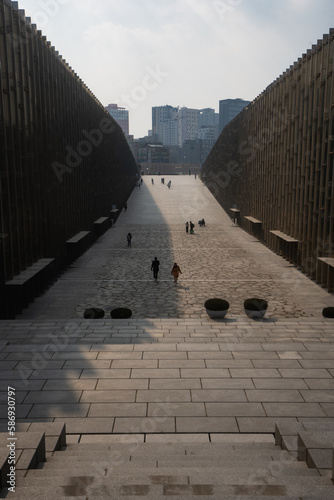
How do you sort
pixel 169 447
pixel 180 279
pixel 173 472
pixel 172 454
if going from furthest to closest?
pixel 180 279, pixel 169 447, pixel 172 454, pixel 173 472

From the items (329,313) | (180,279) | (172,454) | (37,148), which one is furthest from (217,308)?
(37,148)

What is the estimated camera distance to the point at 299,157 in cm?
2544

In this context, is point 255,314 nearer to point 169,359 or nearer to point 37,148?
point 169,359

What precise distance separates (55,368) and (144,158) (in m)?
176

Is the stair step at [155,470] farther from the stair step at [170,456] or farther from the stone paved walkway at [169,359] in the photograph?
the stone paved walkway at [169,359]

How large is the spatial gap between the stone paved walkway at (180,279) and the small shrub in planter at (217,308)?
1.04 m

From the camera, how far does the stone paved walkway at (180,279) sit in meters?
18.4

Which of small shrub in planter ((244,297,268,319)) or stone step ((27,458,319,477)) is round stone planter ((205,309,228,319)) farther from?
stone step ((27,458,319,477))

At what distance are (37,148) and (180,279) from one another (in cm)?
1034

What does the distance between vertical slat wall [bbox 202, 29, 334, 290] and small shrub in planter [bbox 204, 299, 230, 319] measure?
24.7 feet

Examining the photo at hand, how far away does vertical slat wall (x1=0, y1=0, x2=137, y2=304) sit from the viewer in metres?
16.8

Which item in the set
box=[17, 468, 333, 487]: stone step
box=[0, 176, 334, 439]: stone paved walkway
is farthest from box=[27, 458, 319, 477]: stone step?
box=[0, 176, 334, 439]: stone paved walkway

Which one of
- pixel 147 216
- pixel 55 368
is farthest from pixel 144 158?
pixel 55 368

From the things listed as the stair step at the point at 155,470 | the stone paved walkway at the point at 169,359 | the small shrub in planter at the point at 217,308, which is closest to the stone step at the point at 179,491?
the stair step at the point at 155,470
